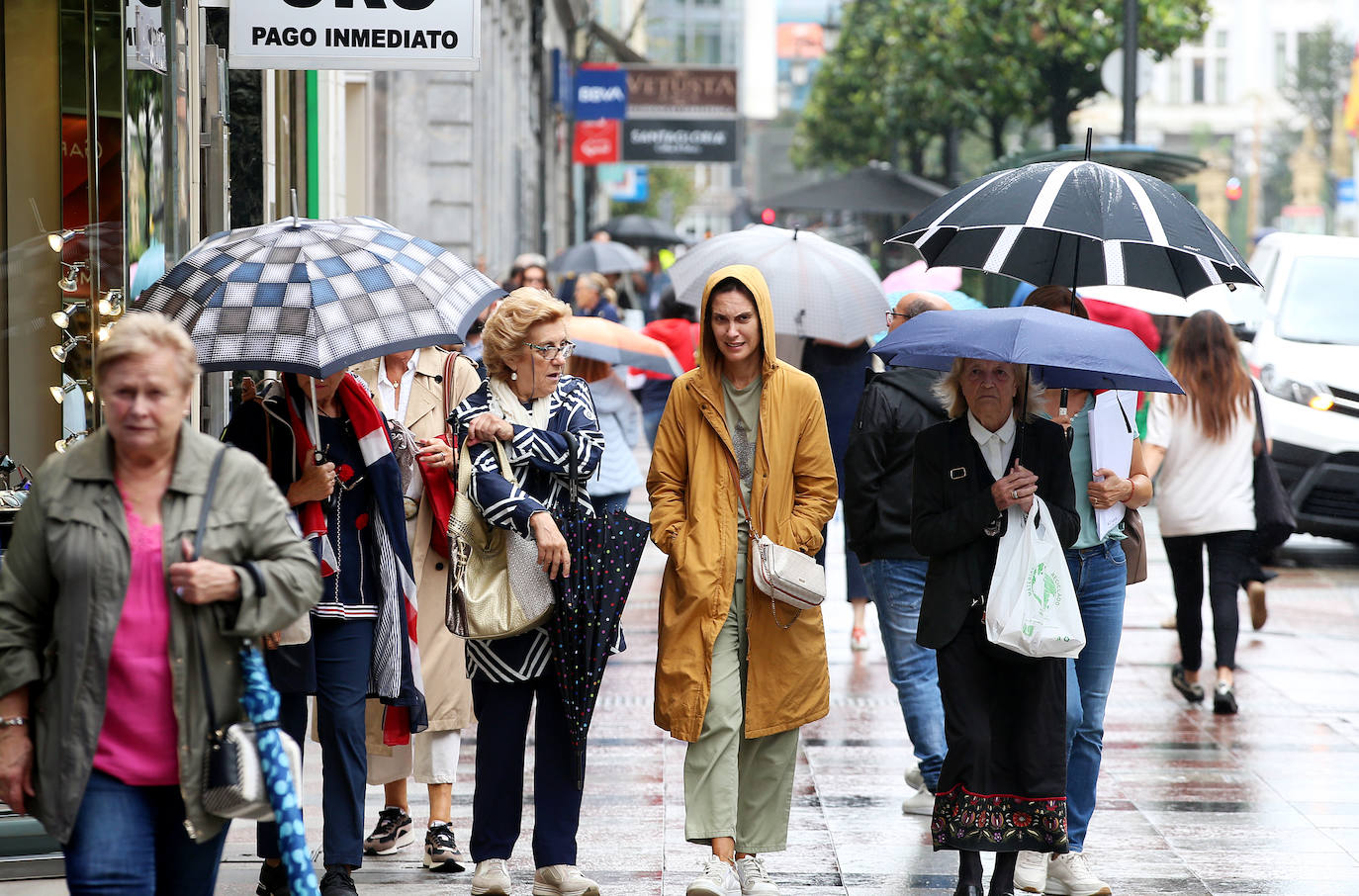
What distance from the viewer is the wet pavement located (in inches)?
241

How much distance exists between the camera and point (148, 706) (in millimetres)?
3922

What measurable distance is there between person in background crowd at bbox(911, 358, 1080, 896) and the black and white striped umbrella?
1.60 ft

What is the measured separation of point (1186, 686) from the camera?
9.17 metres

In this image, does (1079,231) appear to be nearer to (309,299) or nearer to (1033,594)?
(1033,594)

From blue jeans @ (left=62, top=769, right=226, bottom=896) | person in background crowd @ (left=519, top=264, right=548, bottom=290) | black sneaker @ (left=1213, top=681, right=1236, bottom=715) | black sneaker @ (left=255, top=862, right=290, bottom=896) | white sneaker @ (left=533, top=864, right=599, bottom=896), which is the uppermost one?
person in background crowd @ (left=519, top=264, right=548, bottom=290)

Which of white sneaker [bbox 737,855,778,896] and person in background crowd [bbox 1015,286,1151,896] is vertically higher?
person in background crowd [bbox 1015,286,1151,896]

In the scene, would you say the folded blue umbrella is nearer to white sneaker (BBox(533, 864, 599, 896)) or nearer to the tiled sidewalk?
the tiled sidewalk

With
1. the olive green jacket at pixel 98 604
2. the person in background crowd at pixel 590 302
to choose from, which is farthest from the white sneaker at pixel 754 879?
the person in background crowd at pixel 590 302

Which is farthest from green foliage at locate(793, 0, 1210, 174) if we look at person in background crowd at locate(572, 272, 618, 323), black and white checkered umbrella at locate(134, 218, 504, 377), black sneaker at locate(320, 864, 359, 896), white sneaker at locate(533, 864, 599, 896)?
black sneaker at locate(320, 864, 359, 896)

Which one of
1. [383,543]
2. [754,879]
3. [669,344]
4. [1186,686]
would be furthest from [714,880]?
[669,344]

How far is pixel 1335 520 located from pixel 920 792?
7720 mm

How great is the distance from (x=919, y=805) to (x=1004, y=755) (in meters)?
1.48

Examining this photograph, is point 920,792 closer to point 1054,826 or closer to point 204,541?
point 1054,826

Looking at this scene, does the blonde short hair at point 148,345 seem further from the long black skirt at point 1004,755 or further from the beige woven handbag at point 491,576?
the long black skirt at point 1004,755
